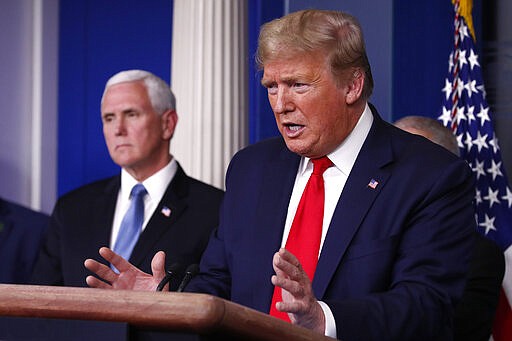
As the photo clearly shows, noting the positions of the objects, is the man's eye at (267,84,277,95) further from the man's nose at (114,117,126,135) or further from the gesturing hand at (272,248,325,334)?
the man's nose at (114,117,126,135)

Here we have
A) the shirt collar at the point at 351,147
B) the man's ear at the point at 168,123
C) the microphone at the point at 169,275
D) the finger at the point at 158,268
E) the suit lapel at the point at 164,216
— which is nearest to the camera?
the microphone at the point at 169,275

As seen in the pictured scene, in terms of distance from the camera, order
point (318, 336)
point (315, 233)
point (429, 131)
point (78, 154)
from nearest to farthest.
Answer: point (318, 336)
point (315, 233)
point (429, 131)
point (78, 154)

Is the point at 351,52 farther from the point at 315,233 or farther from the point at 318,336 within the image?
the point at 318,336

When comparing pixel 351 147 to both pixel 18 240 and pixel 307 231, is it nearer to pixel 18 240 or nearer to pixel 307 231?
pixel 307 231

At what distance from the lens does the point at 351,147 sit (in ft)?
8.75

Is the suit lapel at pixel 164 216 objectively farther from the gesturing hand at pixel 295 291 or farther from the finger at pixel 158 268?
the gesturing hand at pixel 295 291

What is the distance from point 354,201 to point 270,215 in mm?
242

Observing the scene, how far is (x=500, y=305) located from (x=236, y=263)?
1.77 meters

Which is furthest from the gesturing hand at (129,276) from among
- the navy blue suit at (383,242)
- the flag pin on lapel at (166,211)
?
the flag pin on lapel at (166,211)

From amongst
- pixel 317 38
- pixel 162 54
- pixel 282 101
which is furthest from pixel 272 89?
pixel 162 54

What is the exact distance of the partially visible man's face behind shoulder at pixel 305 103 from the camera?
2.59m

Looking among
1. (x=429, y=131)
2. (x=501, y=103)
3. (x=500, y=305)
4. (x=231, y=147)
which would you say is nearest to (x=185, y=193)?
(x=231, y=147)

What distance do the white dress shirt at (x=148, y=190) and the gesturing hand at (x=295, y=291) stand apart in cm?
202

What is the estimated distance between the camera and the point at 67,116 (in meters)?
6.04
